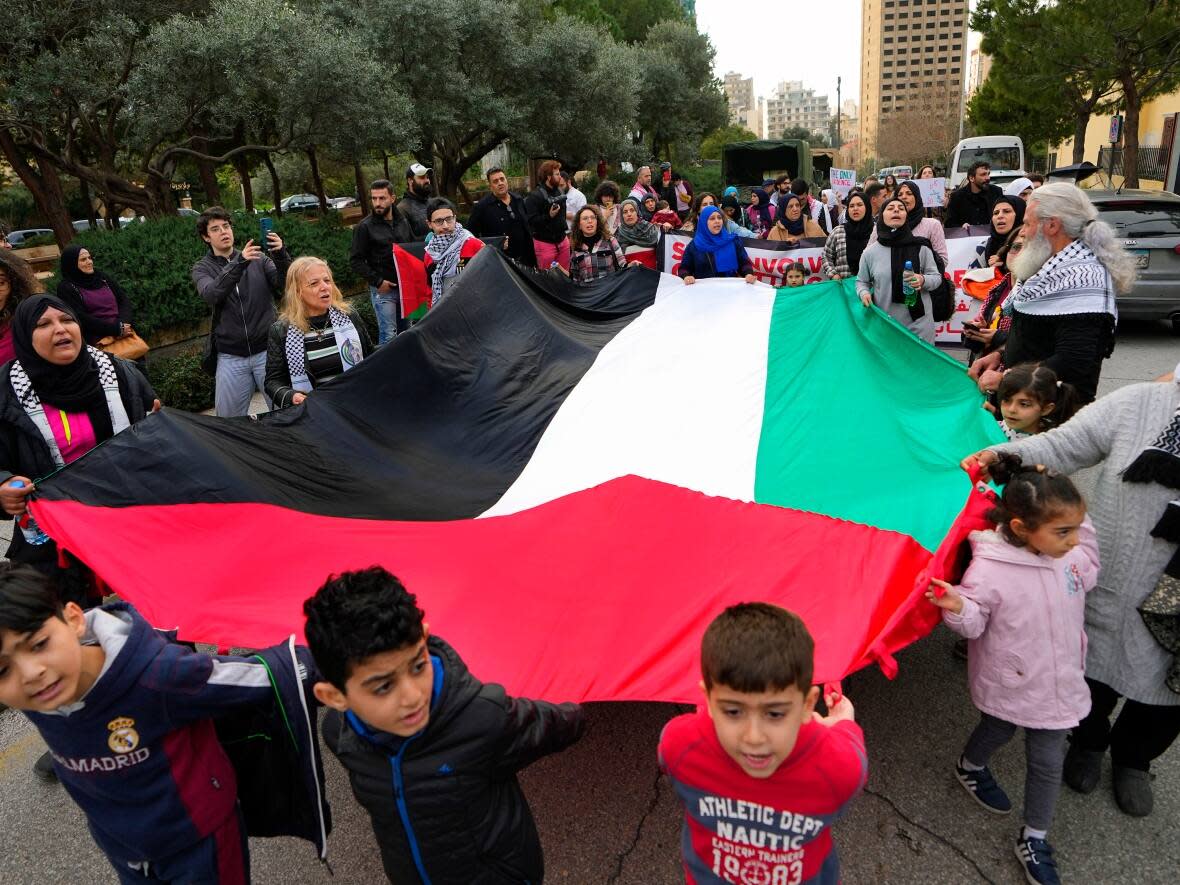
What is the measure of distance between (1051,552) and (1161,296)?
7523mm

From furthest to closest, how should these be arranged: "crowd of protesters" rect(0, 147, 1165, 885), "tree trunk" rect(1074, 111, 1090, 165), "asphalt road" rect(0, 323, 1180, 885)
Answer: "tree trunk" rect(1074, 111, 1090, 165) → "asphalt road" rect(0, 323, 1180, 885) → "crowd of protesters" rect(0, 147, 1165, 885)

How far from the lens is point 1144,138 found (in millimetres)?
26406

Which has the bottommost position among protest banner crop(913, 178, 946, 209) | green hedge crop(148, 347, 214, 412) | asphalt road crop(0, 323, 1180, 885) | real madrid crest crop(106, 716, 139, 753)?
asphalt road crop(0, 323, 1180, 885)

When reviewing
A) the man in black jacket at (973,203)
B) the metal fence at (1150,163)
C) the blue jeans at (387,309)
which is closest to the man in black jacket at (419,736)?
the blue jeans at (387,309)

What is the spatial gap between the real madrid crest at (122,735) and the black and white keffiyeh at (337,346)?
8.83 feet

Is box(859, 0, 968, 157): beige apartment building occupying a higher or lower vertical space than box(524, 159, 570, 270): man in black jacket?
higher


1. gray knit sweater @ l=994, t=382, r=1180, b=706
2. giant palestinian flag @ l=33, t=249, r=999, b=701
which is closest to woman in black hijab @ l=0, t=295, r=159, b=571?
giant palestinian flag @ l=33, t=249, r=999, b=701

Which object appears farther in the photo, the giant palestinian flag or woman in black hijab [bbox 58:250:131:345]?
woman in black hijab [bbox 58:250:131:345]

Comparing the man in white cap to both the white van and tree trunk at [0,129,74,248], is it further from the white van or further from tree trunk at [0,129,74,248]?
the white van

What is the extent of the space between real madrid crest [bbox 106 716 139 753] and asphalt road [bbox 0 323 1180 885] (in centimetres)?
116

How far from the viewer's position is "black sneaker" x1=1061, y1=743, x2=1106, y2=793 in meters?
2.78

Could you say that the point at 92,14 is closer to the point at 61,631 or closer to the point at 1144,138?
the point at 61,631

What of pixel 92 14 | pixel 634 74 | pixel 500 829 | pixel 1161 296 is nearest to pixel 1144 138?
pixel 634 74

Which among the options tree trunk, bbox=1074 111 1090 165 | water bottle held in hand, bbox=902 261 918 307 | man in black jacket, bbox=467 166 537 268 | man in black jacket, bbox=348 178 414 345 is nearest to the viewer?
water bottle held in hand, bbox=902 261 918 307
